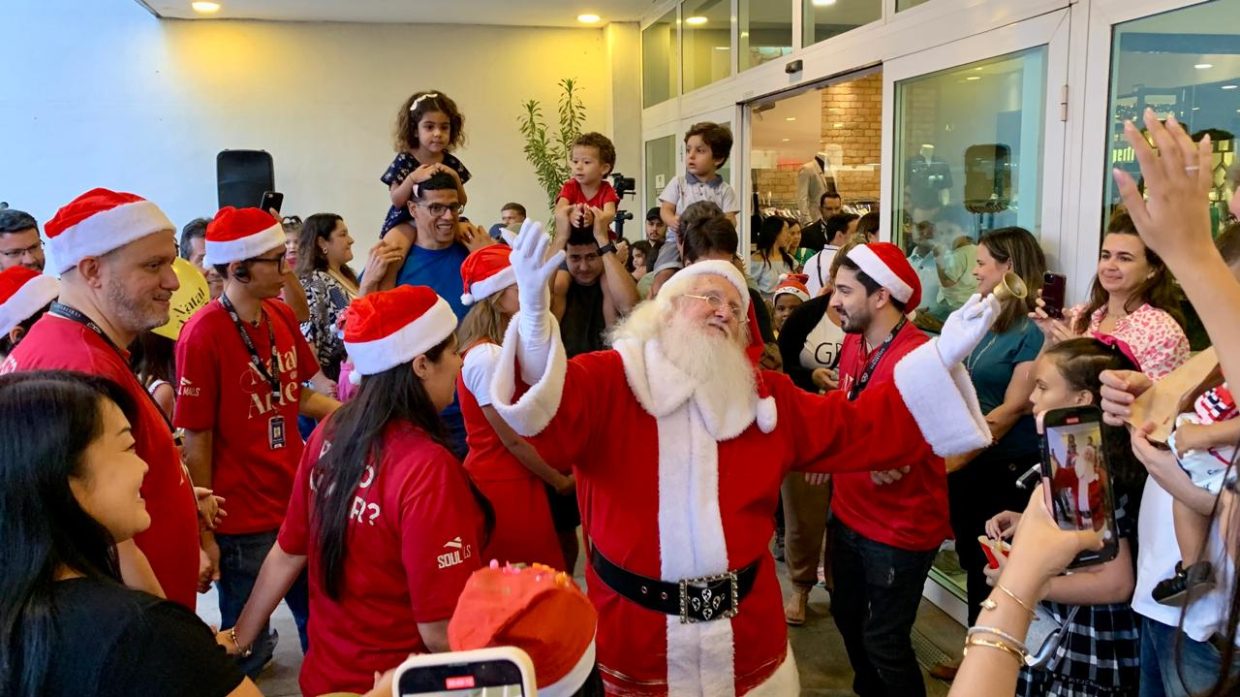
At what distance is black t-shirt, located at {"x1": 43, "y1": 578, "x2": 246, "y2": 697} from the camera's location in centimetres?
101

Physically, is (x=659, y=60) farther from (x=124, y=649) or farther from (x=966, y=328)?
(x=124, y=649)

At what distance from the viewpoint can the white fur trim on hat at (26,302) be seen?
8.22 ft

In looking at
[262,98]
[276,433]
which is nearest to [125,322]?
[276,433]

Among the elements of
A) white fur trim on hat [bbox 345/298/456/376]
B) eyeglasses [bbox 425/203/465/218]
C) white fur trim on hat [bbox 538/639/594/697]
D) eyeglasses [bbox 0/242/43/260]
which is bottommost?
white fur trim on hat [bbox 538/639/594/697]

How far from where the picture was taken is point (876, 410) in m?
2.00

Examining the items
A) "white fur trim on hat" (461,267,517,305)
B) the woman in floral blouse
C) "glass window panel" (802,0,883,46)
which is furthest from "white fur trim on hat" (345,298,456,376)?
"glass window panel" (802,0,883,46)

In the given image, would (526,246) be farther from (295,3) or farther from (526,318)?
(295,3)

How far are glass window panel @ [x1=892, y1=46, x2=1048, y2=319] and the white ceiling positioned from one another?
180 inches

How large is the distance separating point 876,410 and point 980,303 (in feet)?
1.16

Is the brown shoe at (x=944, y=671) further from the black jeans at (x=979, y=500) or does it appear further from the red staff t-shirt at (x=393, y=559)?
the red staff t-shirt at (x=393, y=559)

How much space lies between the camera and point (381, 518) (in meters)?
1.70

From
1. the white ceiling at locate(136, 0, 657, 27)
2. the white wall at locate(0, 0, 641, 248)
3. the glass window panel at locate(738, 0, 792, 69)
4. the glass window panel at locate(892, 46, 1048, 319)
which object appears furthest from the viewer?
the white wall at locate(0, 0, 641, 248)

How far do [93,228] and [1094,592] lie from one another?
249 centimetres

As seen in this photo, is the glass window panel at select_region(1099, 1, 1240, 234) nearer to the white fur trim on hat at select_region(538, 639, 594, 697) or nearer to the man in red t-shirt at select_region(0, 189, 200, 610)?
the white fur trim on hat at select_region(538, 639, 594, 697)
